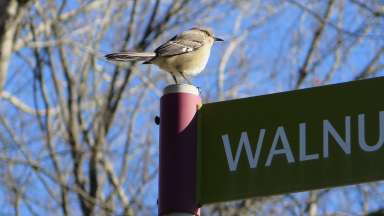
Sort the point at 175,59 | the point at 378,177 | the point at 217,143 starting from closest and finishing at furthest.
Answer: the point at 378,177 < the point at 217,143 < the point at 175,59

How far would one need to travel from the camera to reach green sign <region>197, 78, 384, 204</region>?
3.24 meters

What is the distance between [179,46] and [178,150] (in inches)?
126

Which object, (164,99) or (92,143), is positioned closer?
(164,99)

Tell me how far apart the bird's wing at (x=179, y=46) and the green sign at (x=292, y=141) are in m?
2.75

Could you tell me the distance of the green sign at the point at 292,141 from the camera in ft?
10.6

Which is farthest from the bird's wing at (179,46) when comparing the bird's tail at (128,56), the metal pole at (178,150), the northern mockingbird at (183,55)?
the metal pole at (178,150)

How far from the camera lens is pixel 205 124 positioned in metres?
3.53

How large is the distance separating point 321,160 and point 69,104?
9.97m

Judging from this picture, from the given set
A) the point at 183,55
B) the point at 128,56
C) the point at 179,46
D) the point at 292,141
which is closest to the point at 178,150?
the point at 292,141

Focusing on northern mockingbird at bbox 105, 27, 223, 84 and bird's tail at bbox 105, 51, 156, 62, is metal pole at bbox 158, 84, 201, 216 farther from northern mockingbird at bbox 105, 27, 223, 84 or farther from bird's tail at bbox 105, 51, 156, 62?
northern mockingbird at bbox 105, 27, 223, 84

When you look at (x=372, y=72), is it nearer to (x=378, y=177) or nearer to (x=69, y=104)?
(x=69, y=104)

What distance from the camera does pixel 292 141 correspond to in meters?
3.36

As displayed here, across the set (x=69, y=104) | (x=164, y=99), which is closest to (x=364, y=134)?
(x=164, y=99)

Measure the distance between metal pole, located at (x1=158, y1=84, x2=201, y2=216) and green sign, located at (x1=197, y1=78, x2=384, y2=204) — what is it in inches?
1.6
